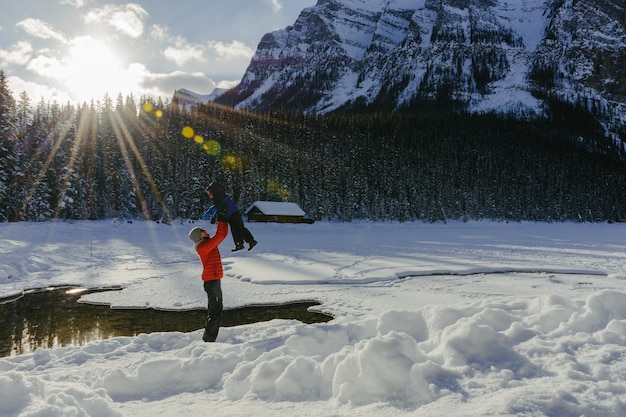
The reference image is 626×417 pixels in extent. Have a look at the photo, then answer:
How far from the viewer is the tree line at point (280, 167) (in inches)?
2140

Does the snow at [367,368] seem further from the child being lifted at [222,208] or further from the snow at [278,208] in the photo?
the snow at [278,208]

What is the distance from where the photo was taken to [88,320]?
36.5ft

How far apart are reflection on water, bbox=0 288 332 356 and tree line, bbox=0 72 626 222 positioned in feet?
118

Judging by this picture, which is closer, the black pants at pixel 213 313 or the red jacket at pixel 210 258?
the red jacket at pixel 210 258

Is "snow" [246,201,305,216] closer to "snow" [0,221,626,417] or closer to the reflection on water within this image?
the reflection on water

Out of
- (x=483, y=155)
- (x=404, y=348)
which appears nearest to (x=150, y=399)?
(x=404, y=348)

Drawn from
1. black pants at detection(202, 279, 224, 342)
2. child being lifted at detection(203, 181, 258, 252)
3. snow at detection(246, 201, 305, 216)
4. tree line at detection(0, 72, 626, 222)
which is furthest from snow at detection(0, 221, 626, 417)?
snow at detection(246, 201, 305, 216)

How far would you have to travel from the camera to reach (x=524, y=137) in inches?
4904

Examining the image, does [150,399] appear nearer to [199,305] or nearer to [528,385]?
[528,385]

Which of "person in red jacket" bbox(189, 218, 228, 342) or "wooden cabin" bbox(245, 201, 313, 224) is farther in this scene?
"wooden cabin" bbox(245, 201, 313, 224)

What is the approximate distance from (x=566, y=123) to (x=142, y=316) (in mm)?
186420

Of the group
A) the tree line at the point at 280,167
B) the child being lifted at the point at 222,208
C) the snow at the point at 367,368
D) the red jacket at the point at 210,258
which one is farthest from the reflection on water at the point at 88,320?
the tree line at the point at 280,167

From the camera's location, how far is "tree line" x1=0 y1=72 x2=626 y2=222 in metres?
54.3

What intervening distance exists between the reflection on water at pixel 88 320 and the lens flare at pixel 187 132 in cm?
7577
